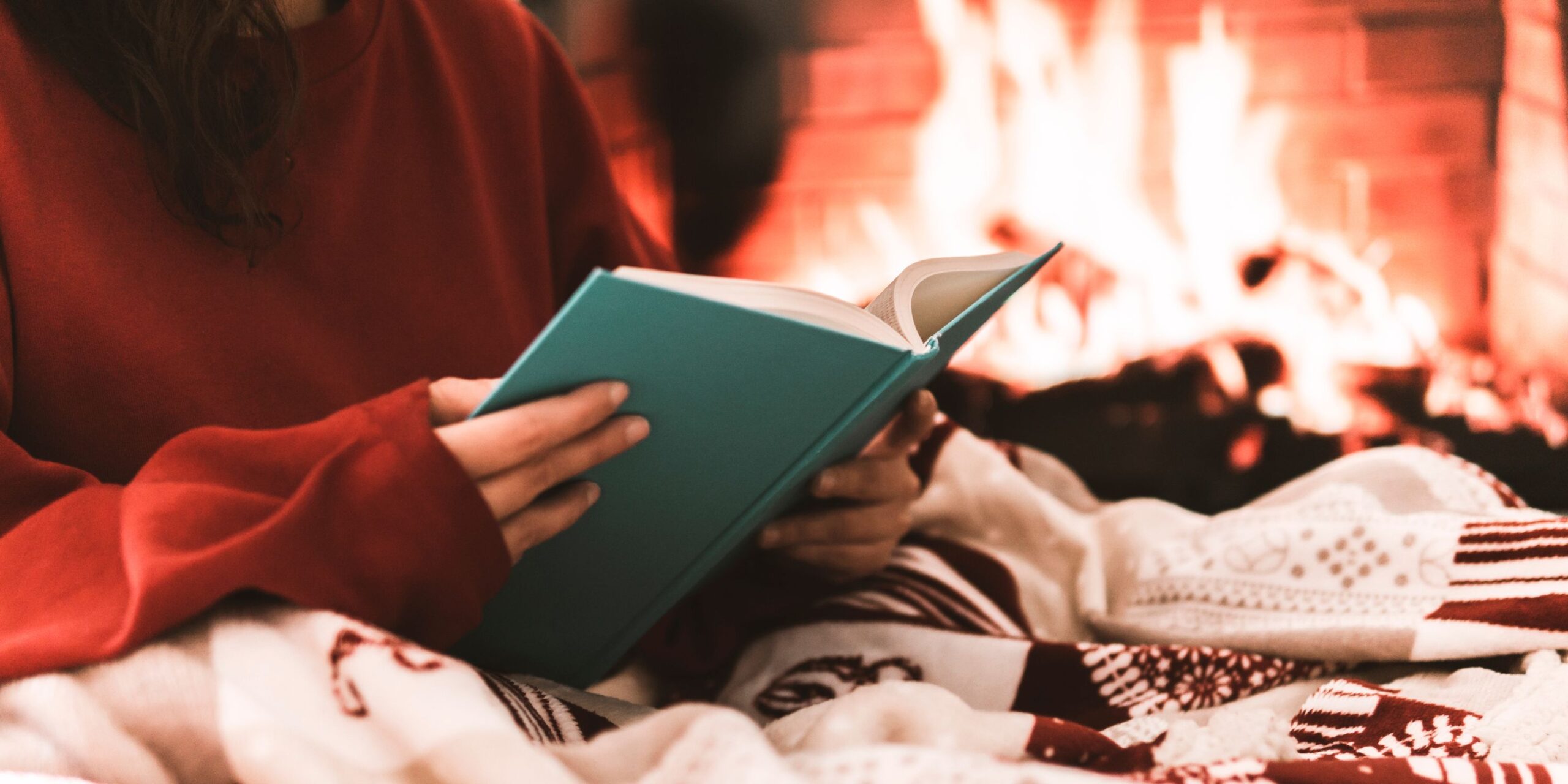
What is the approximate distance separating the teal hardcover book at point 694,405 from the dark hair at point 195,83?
24 cm

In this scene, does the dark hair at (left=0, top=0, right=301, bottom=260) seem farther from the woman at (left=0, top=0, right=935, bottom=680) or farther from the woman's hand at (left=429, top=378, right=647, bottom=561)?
the woman's hand at (left=429, top=378, right=647, bottom=561)

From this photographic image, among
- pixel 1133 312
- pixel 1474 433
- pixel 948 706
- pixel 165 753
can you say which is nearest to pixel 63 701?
pixel 165 753

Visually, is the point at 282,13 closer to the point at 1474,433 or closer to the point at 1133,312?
the point at 1133,312

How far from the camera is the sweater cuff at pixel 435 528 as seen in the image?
1.46ft

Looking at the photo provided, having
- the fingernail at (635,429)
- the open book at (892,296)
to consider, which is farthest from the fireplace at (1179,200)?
the fingernail at (635,429)

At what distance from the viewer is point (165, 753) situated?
16.5 inches

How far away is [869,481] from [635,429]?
0.26 metres

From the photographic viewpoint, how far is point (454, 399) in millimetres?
484

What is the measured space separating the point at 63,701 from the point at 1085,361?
3.93 ft

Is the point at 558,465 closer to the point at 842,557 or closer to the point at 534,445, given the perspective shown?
the point at 534,445

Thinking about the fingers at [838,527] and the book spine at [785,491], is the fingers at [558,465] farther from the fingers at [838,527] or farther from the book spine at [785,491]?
the fingers at [838,527]

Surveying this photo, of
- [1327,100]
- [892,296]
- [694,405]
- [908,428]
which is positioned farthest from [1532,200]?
[694,405]

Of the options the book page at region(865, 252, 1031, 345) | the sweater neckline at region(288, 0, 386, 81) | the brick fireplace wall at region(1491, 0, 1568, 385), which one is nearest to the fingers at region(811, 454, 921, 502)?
the book page at region(865, 252, 1031, 345)

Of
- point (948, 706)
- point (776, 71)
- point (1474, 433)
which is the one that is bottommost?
point (1474, 433)
